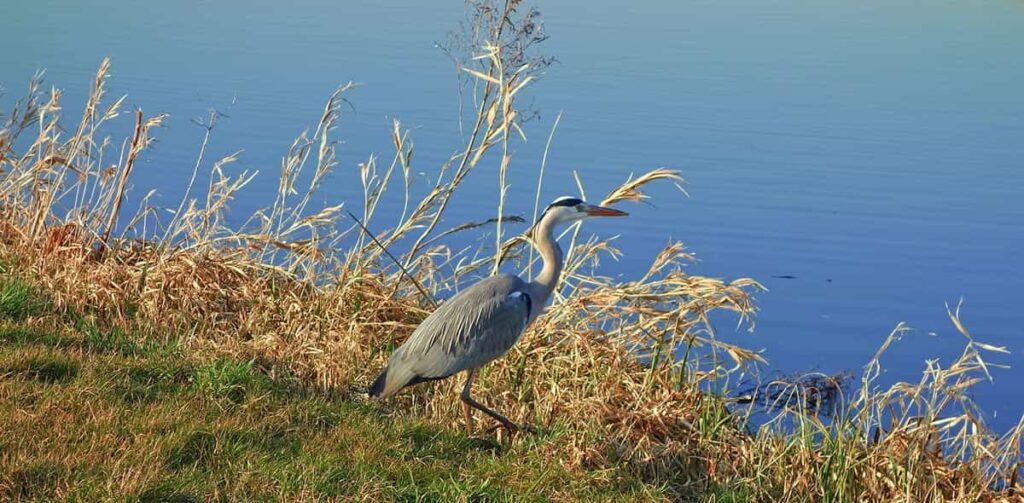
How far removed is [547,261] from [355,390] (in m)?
1.15

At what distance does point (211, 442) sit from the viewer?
516 centimetres

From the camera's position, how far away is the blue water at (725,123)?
1043 cm


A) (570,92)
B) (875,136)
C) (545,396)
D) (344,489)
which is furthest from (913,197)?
(344,489)

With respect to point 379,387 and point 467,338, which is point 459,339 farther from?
point 379,387

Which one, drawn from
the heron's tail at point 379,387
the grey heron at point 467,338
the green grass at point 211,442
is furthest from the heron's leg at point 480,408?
the heron's tail at point 379,387

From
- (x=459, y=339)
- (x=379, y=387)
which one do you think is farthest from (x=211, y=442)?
(x=459, y=339)

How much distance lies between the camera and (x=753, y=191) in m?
12.4

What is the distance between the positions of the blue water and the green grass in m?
3.79

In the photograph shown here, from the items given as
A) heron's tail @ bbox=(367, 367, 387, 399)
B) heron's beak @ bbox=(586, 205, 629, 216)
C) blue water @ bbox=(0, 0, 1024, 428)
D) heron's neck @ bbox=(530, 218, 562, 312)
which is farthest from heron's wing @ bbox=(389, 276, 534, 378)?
blue water @ bbox=(0, 0, 1024, 428)

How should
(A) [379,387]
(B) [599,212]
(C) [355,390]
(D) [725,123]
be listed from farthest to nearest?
(D) [725,123] → (B) [599,212] → (C) [355,390] → (A) [379,387]

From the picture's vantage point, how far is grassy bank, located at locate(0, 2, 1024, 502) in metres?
5.06

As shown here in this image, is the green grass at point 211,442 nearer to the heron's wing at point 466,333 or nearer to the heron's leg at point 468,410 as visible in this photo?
the heron's leg at point 468,410

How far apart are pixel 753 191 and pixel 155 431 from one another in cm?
819

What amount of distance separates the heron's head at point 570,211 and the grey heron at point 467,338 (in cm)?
37
